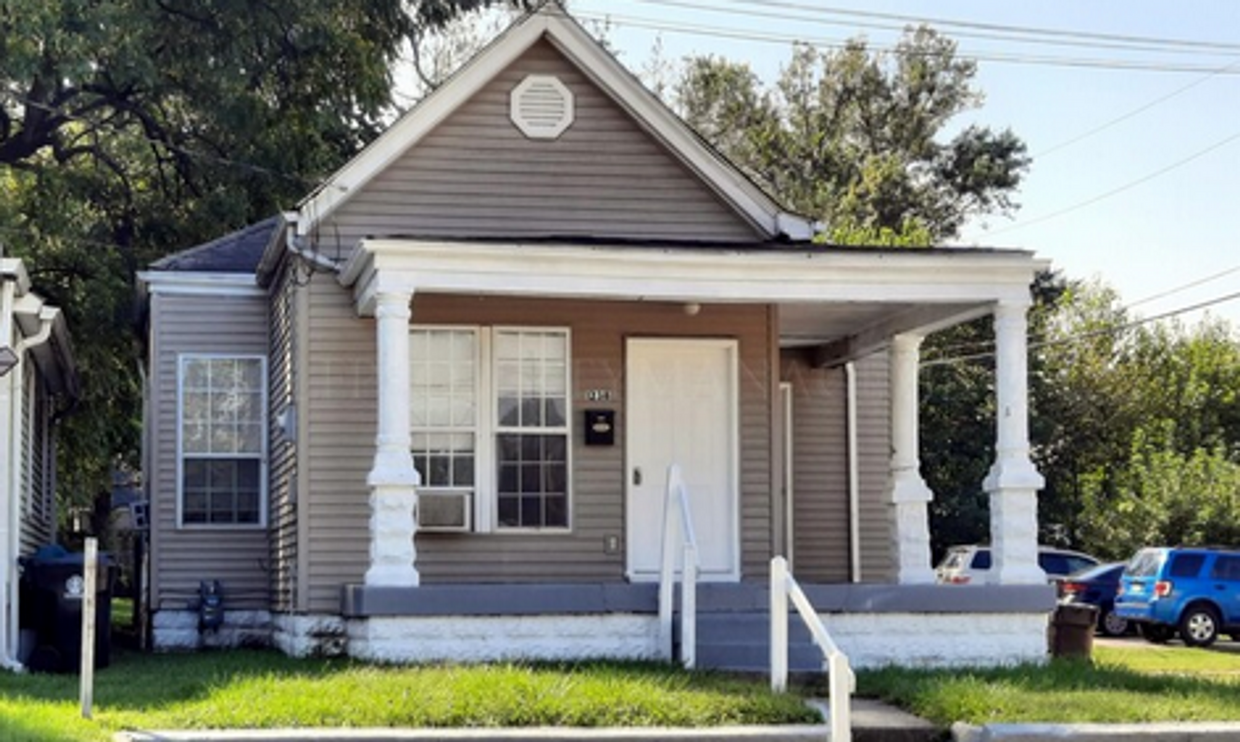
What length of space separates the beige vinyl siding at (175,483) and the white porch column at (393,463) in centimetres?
416

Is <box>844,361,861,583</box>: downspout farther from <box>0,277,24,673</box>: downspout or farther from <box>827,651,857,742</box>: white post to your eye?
<box>827,651,857,742</box>: white post

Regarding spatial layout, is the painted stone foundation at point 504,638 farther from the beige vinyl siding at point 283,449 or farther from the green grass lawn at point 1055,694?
the beige vinyl siding at point 283,449

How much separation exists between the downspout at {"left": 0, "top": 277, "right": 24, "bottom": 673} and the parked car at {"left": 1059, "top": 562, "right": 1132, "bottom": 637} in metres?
19.2

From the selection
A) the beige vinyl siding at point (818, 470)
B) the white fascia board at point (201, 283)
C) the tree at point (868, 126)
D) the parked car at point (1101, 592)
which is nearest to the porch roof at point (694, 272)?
the white fascia board at point (201, 283)

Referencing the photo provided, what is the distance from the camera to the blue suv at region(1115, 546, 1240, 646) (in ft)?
90.3

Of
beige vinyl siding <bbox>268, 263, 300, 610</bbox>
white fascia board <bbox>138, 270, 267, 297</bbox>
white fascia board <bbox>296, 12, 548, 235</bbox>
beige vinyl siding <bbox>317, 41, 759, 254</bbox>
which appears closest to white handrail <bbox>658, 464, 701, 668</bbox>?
beige vinyl siding <bbox>317, 41, 759, 254</bbox>

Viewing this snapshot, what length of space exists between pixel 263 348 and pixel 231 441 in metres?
1.02

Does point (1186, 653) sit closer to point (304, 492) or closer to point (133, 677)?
point (304, 492)

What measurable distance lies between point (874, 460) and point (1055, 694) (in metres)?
7.28

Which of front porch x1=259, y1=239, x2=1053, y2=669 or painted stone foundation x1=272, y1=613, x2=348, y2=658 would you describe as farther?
painted stone foundation x1=272, y1=613, x2=348, y2=658

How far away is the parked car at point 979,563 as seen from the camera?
92.3 feet

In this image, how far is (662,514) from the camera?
650 inches

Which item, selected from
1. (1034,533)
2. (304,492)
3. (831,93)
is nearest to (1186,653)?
(1034,533)

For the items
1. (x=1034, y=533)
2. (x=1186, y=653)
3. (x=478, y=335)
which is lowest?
(x=1186, y=653)
